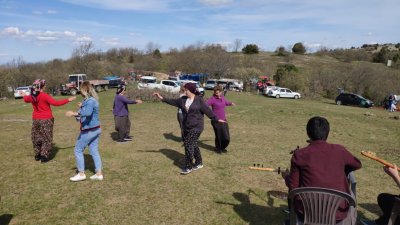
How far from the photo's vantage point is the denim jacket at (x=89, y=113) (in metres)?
6.05

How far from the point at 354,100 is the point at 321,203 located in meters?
34.2

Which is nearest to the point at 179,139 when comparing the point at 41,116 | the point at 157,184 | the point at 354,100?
the point at 157,184

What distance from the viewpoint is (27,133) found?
11.8m

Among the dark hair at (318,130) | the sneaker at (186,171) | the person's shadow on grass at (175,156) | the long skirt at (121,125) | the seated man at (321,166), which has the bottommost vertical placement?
Answer: the person's shadow on grass at (175,156)

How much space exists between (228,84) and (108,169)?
39092 millimetres

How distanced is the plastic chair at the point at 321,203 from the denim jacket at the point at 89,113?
13.3 ft

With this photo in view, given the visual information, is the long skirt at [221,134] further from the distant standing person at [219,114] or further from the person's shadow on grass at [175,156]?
the person's shadow on grass at [175,156]

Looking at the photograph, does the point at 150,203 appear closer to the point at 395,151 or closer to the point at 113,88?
the point at 395,151

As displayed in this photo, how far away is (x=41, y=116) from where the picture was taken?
7.39 meters

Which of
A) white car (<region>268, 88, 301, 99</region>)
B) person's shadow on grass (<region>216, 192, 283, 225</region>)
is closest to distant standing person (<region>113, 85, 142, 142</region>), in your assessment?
person's shadow on grass (<region>216, 192, 283, 225</region>)

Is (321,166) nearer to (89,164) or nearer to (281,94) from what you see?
(89,164)

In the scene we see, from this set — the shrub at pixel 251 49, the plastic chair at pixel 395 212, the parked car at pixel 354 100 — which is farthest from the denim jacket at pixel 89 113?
the shrub at pixel 251 49

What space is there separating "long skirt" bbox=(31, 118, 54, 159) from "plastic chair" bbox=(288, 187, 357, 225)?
599 centimetres

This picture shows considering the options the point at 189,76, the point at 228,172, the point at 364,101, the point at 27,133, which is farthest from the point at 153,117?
the point at 189,76
